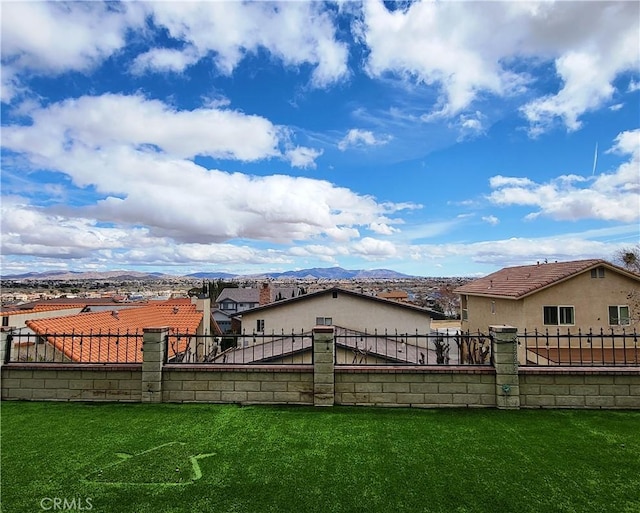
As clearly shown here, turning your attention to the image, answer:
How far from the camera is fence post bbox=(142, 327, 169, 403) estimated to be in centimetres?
795

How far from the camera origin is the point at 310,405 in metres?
7.80

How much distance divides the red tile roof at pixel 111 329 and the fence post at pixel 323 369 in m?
3.32

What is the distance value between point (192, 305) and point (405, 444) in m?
20.0

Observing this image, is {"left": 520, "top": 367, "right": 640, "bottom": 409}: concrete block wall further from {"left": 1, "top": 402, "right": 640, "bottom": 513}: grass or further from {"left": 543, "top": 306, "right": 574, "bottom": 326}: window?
{"left": 543, "top": 306, "right": 574, "bottom": 326}: window

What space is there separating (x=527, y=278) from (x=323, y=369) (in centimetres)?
1804

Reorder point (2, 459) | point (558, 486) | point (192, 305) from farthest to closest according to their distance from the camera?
point (192, 305), point (2, 459), point (558, 486)

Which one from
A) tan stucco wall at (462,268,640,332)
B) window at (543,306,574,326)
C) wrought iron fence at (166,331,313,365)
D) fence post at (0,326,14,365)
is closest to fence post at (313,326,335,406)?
wrought iron fence at (166,331,313,365)

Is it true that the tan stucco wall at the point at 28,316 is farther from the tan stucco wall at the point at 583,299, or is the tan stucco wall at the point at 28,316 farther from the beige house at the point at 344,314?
the tan stucco wall at the point at 583,299

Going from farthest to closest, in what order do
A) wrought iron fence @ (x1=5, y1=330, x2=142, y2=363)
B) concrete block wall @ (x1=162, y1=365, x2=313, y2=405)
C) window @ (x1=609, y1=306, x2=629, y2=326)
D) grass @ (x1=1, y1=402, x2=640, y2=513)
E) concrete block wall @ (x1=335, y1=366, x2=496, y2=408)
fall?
window @ (x1=609, y1=306, x2=629, y2=326) → wrought iron fence @ (x1=5, y1=330, x2=142, y2=363) → concrete block wall @ (x1=162, y1=365, x2=313, y2=405) → concrete block wall @ (x1=335, y1=366, x2=496, y2=408) → grass @ (x1=1, y1=402, x2=640, y2=513)

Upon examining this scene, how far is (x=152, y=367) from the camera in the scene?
7.97m

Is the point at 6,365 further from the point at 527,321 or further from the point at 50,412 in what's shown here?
the point at 527,321

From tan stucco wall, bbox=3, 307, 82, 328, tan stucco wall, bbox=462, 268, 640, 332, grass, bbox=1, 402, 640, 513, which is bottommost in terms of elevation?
grass, bbox=1, 402, 640, 513

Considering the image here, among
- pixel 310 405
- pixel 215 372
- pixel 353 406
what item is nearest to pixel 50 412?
pixel 215 372

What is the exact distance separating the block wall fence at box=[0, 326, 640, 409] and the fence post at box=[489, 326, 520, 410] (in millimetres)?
18
